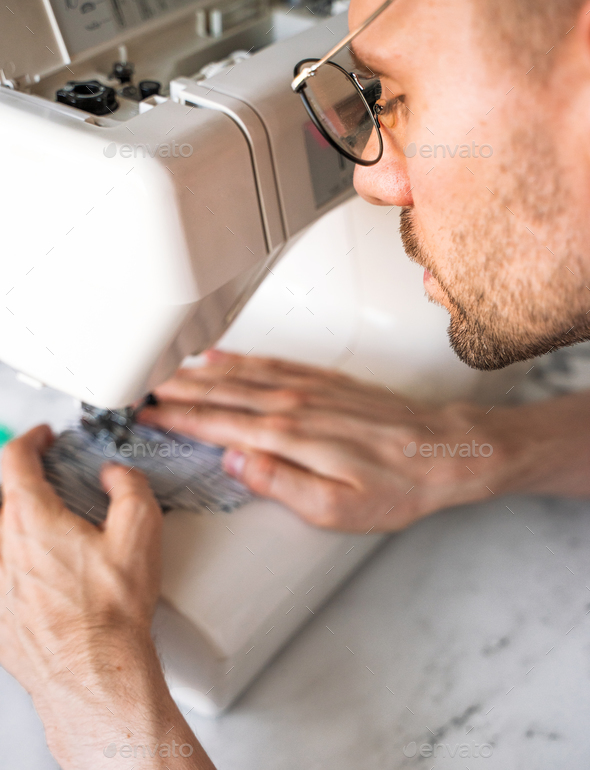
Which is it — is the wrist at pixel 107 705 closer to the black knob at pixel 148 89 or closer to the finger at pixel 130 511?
the finger at pixel 130 511

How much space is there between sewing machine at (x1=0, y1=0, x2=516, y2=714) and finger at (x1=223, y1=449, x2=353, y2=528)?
18 mm

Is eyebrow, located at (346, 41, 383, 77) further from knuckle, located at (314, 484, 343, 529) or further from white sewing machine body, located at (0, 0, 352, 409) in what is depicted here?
knuckle, located at (314, 484, 343, 529)

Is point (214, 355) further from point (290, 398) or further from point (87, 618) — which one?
point (87, 618)

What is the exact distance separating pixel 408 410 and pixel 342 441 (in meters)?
0.14

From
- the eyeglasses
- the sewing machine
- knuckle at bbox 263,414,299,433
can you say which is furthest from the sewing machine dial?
knuckle at bbox 263,414,299,433

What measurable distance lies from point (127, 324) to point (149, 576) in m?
0.25

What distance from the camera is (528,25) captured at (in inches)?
17.7

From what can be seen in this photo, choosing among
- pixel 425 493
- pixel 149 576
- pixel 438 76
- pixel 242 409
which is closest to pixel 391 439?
pixel 425 493

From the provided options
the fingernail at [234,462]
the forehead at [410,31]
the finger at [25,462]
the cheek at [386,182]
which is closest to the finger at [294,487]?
the fingernail at [234,462]

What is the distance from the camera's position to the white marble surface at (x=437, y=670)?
679 millimetres

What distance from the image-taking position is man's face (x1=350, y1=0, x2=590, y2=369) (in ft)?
1.57

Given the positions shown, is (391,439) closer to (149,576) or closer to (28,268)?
(149,576)

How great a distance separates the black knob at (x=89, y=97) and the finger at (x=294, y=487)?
15.4 inches

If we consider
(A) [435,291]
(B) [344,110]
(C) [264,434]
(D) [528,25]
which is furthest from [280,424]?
(D) [528,25]
